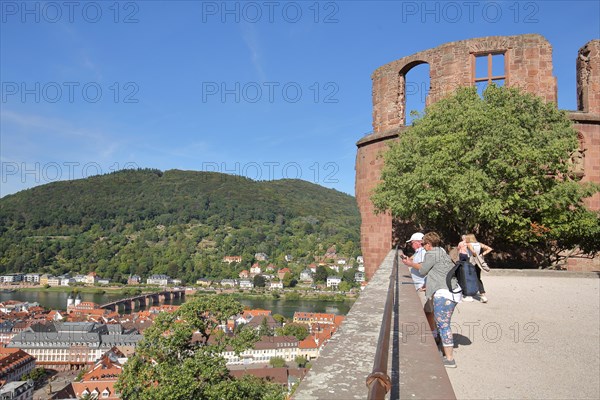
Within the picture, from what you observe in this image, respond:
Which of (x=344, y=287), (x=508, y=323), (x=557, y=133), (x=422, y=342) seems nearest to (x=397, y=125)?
(x=557, y=133)

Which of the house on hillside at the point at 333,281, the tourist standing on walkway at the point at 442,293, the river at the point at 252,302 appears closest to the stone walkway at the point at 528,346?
the tourist standing on walkway at the point at 442,293

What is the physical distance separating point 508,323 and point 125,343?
6350 cm

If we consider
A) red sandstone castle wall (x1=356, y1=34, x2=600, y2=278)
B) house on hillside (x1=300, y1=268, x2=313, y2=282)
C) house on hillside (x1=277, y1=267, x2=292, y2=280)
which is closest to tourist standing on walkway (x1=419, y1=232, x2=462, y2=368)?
red sandstone castle wall (x1=356, y1=34, x2=600, y2=278)

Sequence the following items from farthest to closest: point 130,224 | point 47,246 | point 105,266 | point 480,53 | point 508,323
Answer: point 130,224 → point 47,246 → point 105,266 → point 480,53 → point 508,323

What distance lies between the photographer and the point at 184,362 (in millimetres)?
11203

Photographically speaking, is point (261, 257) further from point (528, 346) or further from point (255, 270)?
point (528, 346)

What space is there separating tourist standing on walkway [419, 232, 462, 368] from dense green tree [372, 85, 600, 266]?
17.9 feet

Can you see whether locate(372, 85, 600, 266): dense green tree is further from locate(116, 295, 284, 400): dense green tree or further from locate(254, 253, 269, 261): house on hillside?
locate(254, 253, 269, 261): house on hillside

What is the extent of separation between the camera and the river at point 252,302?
77188 millimetres

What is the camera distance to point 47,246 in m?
131

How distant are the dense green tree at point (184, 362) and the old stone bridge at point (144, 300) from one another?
7834 centimetres

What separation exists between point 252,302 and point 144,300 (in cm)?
2429

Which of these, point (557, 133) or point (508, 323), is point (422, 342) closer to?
point (508, 323)

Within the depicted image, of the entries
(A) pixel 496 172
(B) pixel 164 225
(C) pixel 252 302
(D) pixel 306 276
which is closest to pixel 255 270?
(D) pixel 306 276
